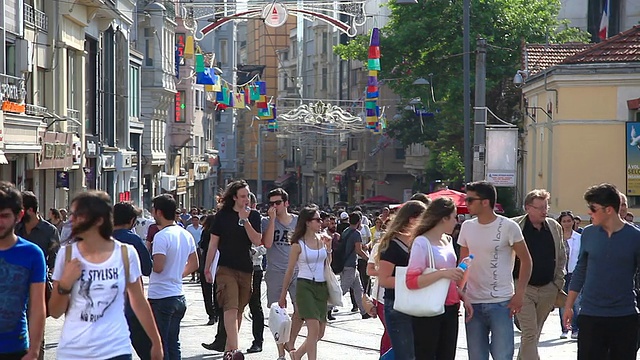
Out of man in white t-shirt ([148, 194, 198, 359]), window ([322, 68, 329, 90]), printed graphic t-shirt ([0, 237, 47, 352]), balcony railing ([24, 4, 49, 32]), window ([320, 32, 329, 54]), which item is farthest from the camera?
window ([322, 68, 329, 90])

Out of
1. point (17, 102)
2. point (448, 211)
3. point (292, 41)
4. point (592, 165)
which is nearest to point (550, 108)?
point (592, 165)

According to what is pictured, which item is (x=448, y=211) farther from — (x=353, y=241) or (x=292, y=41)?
(x=292, y=41)

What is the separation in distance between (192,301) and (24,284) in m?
13.9

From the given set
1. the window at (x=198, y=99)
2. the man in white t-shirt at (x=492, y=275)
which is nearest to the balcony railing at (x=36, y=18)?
the man in white t-shirt at (x=492, y=275)

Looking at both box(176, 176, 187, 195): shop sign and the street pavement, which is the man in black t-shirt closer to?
the street pavement

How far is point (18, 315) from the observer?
269 inches

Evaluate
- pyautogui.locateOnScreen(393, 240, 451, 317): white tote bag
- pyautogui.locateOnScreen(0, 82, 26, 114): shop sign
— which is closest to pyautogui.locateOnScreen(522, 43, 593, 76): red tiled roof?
pyautogui.locateOnScreen(0, 82, 26, 114): shop sign

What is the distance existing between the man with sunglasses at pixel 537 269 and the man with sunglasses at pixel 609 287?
1.29 metres

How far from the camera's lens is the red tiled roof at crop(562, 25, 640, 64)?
95.2ft

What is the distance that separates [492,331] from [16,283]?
157 inches

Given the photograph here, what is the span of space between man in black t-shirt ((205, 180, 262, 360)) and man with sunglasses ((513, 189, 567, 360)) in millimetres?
2901

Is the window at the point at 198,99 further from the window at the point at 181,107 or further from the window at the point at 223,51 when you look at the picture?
the window at the point at 223,51

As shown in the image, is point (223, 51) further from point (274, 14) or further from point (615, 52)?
point (615, 52)

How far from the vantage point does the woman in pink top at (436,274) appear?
844cm
